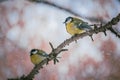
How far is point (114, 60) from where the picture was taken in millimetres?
2270

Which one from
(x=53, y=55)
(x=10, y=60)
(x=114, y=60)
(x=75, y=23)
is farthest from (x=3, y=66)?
(x=53, y=55)

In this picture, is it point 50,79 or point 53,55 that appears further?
point 50,79

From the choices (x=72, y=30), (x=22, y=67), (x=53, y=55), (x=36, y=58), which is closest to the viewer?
(x=53, y=55)

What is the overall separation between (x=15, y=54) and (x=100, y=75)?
2.09 ft

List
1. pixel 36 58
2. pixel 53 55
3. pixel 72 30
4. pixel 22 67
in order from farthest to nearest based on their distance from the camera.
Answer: pixel 22 67 < pixel 36 58 < pixel 72 30 < pixel 53 55

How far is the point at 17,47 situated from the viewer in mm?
2238

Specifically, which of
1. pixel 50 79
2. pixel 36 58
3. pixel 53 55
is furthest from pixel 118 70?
pixel 53 55

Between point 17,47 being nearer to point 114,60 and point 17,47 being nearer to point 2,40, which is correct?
point 2,40

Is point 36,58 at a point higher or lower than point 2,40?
higher

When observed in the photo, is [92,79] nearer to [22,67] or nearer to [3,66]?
[22,67]

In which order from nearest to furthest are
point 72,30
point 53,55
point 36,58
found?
point 53,55 < point 72,30 < point 36,58

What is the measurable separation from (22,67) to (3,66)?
14 cm

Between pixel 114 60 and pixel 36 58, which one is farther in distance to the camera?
pixel 114 60

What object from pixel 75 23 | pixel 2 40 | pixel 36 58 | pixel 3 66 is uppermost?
A: pixel 75 23
